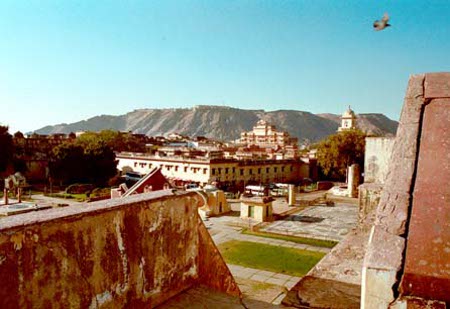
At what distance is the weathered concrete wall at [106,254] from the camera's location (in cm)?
293

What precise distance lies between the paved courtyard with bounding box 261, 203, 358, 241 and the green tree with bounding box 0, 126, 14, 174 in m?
36.1

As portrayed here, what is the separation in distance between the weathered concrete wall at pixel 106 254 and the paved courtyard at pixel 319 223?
2014 cm

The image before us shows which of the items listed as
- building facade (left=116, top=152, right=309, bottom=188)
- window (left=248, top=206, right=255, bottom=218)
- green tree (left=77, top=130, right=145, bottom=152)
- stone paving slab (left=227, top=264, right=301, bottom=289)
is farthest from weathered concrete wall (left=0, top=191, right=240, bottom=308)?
green tree (left=77, top=130, right=145, bottom=152)

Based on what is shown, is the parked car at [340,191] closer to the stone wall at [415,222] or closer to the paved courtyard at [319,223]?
the paved courtyard at [319,223]

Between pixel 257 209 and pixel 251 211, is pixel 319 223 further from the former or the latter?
pixel 251 211

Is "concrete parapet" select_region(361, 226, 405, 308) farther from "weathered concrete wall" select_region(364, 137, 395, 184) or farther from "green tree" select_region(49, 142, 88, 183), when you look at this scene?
"green tree" select_region(49, 142, 88, 183)

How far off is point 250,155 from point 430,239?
2229 inches

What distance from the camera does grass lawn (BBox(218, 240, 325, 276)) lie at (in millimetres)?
18562

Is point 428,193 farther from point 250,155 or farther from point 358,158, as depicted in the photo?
point 250,155

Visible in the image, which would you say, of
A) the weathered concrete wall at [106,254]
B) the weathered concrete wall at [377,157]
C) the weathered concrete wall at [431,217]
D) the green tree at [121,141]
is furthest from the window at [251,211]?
the green tree at [121,141]

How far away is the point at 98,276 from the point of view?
11.6 ft

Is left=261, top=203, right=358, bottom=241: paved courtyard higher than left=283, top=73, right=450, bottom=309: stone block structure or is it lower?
lower

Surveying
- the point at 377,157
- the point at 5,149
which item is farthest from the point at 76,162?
the point at 377,157

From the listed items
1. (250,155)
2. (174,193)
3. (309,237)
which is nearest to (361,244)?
(174,193)
